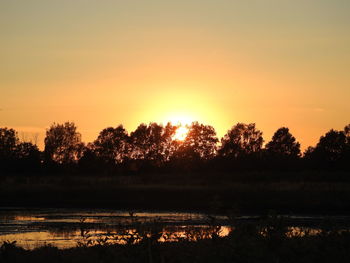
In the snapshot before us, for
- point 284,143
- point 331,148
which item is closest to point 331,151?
point 331,148

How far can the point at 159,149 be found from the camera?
121812mm

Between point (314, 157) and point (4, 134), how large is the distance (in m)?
66.2

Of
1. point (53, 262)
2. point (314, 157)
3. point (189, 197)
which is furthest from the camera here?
point (314, 157)

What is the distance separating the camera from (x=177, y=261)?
44.0 ft

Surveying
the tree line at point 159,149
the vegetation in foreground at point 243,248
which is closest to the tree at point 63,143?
the tree line at point 159,149

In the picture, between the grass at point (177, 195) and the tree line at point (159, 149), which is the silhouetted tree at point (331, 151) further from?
the grass at point (177, 195)

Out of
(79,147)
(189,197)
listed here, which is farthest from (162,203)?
(79,147)

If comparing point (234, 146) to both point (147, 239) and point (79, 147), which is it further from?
point (147, 239)

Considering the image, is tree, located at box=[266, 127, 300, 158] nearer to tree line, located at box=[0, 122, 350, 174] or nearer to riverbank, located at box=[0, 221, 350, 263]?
tree line, located at box=[0, 122, 350, 174]

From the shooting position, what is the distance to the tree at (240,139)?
4668 inches

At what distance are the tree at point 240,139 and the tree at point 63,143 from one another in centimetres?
3210

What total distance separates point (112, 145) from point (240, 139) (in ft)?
90.0

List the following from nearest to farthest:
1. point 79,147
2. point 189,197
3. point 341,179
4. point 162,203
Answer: point 162,203 → point 189,197 → point 341,179 → point 79,147

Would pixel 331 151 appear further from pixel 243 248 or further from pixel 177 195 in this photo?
pixel 243 248
